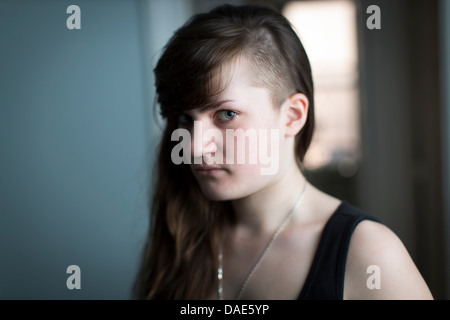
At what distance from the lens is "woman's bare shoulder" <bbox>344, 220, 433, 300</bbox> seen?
776 millimetres

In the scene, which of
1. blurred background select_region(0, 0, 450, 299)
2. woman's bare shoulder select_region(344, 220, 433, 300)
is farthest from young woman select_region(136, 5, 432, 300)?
blurred background select_region(0, 0, 450, 299)

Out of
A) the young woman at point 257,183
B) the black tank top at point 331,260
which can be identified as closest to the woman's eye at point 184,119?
the young woman at point 257,183

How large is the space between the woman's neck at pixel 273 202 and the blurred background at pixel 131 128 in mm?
431

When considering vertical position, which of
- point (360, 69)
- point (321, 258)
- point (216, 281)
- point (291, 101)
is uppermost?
point (360, 69)

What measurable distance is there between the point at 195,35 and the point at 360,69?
1.84m

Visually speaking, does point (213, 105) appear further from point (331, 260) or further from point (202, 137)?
point (331, 260)

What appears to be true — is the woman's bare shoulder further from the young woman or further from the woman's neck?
the woman's neck

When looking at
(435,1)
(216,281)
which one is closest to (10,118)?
(216,281)

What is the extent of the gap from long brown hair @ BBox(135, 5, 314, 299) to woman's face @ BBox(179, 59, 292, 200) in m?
0.02

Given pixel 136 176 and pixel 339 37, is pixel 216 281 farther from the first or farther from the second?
pixel 339 37

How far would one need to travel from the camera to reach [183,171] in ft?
3.75

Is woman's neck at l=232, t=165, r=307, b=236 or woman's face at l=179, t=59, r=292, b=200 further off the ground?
woman's face at l=179, t=59, r=292, b=200

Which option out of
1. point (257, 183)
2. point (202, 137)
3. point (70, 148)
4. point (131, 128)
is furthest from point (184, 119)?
point (131, 128)

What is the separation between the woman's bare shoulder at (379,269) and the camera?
2.55ft
